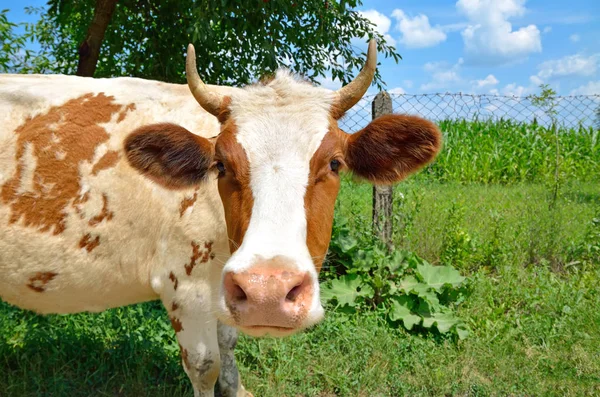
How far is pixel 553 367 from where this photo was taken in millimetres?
4188

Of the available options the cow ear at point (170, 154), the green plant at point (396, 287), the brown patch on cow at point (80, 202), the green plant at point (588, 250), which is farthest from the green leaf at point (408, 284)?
the brown patch on cow at point (80, 202)

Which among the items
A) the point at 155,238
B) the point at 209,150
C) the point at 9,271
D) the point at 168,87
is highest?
the point at 168,87

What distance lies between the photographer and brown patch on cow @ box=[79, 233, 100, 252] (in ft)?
10.8

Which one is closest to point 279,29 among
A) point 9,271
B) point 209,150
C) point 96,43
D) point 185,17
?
point 185,17

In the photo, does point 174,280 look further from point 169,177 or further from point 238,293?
point 238,293

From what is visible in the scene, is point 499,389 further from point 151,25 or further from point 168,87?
point 151,25

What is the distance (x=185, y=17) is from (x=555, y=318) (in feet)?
14.4

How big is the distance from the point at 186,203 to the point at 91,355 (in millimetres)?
1824

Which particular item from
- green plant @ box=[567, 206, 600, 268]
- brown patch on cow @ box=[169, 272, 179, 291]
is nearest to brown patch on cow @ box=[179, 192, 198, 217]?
brown patch on cow @ box=[169, 272, 179, 291]

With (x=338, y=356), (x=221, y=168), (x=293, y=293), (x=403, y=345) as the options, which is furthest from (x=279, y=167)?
(x=403, y=345)

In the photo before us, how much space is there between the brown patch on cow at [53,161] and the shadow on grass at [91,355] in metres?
1.39

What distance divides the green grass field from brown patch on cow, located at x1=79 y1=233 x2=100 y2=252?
1215 mm

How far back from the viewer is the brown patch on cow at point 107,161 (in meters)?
3.30

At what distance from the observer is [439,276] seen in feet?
16.4
